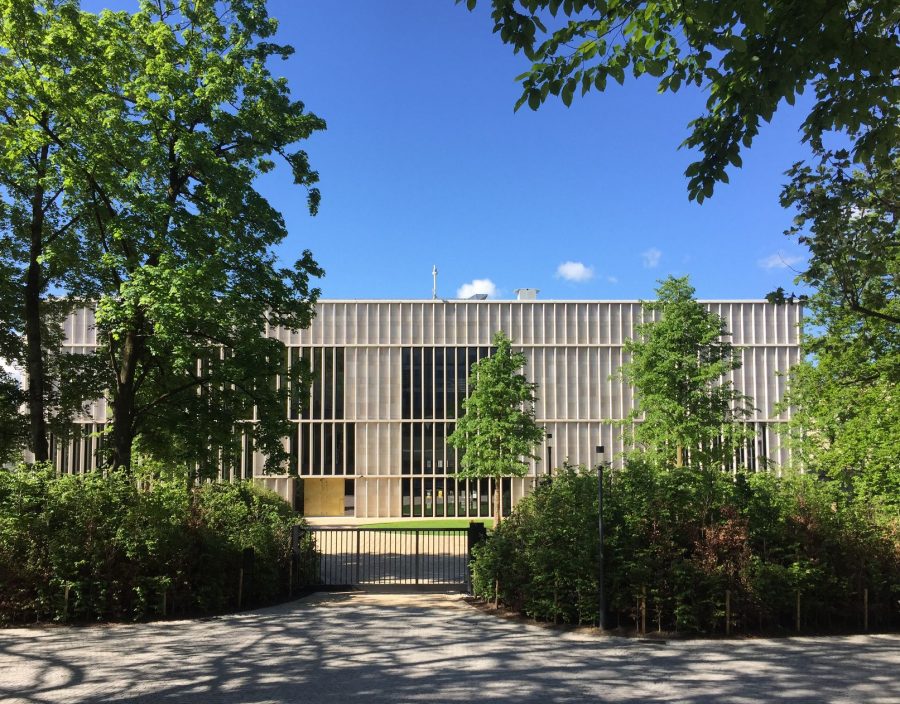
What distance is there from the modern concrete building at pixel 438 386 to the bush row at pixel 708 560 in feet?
113

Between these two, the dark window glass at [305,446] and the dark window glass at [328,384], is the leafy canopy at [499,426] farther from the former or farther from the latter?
the dark window glass at [305,446]

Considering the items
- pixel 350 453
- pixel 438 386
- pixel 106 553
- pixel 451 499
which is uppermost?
pixel 438 386

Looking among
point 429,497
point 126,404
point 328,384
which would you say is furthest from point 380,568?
point 328,384

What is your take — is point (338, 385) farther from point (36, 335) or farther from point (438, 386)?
point (36, 335)

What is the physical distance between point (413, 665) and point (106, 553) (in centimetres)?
609

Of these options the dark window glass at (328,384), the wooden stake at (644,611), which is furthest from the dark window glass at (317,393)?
the wooden stake at (644,611)

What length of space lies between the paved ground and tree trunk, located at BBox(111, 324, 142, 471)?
5478 millimetres

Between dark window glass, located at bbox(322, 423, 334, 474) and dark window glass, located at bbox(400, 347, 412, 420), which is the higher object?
dark window glass, located at bbox(400, 347, 412, 420)

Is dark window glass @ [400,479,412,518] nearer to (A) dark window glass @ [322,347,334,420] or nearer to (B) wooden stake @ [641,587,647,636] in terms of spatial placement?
(A) dark window glass @ [322,347,334,420]

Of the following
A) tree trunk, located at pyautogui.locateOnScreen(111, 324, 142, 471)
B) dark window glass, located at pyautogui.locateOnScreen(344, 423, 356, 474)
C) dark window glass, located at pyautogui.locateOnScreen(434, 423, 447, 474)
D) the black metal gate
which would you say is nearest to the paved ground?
the black metal gate

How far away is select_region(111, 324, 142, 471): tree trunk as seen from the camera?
1529 cm

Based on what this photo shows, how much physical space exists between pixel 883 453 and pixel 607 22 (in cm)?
1574

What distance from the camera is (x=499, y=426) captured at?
30.5m

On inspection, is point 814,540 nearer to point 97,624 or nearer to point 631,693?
point 631,693
